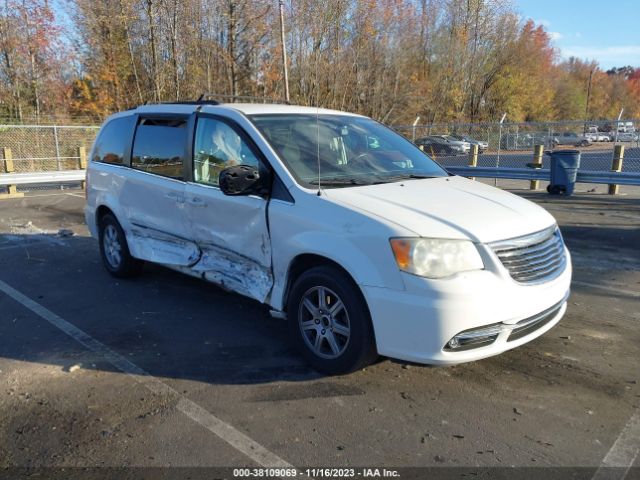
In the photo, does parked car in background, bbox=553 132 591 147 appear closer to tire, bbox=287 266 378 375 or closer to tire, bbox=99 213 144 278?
tire, bbox=99 213 144 278

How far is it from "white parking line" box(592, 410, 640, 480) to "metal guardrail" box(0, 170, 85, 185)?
14.1m

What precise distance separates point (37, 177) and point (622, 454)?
1463 cm

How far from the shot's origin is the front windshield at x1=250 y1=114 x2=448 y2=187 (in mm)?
4078

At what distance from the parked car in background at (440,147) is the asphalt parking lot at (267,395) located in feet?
48.9

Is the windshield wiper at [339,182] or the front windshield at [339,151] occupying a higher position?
the front windshield at [339,151]

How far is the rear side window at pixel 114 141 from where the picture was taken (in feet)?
19.4

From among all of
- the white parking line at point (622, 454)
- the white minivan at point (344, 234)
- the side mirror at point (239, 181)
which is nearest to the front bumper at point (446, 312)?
the white minivan at point (344, 234)

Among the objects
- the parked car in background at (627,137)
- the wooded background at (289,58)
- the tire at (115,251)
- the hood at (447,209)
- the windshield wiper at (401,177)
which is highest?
the wooded background at (289,58)

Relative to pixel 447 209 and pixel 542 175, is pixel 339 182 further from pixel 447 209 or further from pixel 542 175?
pixel 542 175

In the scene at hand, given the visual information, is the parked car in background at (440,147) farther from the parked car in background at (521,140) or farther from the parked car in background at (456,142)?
the parked car in background at (521,140)

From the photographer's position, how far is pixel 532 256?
11.4 ft

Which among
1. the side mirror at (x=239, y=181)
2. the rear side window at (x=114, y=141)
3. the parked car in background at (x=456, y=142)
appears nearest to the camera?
the side mirror at (x=239, y=181)

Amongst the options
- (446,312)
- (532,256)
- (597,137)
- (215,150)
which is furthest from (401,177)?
(597,137)

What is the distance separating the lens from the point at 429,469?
274 cm
